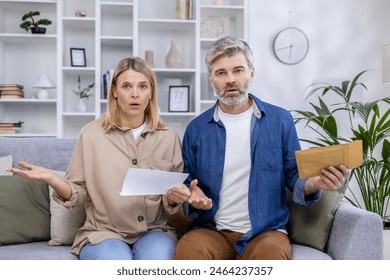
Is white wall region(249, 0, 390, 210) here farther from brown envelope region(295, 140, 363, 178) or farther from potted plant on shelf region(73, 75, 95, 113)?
brown envelope region(295, 140, 363, 178)

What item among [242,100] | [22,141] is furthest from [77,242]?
[242,100]

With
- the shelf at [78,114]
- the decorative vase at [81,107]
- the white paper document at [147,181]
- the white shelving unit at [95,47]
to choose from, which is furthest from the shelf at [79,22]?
the white paper document at [147,181]

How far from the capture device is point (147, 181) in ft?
5.44

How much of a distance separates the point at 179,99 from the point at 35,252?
8.98 ft

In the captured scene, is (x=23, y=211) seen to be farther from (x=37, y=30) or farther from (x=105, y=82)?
(x=37, y=30)

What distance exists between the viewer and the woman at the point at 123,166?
6.34ft

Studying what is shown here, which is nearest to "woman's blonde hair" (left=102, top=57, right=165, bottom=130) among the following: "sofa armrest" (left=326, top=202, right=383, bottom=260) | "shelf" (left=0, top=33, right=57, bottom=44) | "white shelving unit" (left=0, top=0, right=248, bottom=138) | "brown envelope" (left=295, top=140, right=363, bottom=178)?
"brown envelope" (left=295, top=140, right=363, bottom=178)

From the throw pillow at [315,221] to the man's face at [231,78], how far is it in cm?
51

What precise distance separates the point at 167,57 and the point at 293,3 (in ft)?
4.25

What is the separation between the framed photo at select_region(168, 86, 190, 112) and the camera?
455 centimetres

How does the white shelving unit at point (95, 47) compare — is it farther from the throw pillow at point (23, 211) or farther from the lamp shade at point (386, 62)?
the throw pillow at point (23, 211)

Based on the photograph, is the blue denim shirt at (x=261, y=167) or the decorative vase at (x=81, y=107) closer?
the blue denim shirt at (x=261, y=167)

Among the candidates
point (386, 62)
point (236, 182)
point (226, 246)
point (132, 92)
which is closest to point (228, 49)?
point (132, 92)

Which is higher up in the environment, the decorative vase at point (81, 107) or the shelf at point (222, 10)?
the shelf at point (222, 10)
